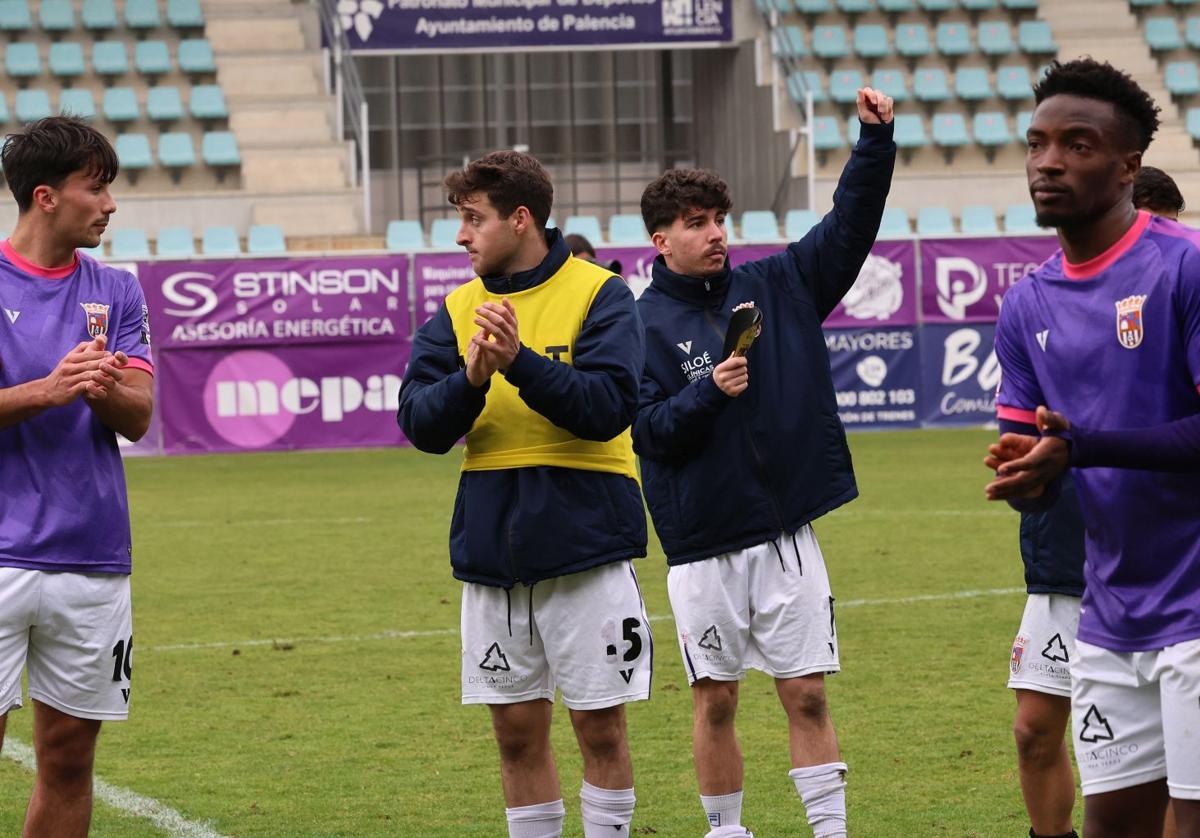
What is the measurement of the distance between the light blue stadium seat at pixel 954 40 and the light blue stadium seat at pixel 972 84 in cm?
41

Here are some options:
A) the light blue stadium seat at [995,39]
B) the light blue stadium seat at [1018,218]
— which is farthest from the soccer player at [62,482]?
the light blue stadium seat at [995,39]

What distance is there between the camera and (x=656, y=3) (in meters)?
26.1

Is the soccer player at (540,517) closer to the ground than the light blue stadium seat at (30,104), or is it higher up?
closer to the ground

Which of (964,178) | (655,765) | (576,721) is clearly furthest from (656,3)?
(576,721)

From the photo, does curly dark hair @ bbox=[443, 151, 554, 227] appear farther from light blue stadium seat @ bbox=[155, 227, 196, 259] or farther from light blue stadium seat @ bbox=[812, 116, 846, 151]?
light blue stadium seat @ bbox=[812, 116, 846, 151]

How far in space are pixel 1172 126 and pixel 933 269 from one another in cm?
860

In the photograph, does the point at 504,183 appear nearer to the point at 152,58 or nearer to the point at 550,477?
the point at 550,477

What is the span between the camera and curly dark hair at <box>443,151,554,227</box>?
184 inches

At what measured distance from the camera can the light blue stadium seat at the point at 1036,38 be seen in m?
28.0

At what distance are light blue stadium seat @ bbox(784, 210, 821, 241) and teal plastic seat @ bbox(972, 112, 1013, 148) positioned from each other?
398 centimetres

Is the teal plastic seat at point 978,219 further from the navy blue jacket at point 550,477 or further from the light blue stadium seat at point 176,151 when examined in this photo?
the navy blue jacket at point 550,477

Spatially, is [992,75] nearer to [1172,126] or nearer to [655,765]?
[1172,126]

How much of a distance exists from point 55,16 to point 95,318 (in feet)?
78.9

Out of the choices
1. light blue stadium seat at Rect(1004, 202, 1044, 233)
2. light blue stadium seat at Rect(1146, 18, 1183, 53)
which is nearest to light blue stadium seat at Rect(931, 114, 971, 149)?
light blue stadium seat at Rect(1004, 202, 1044, 233)
